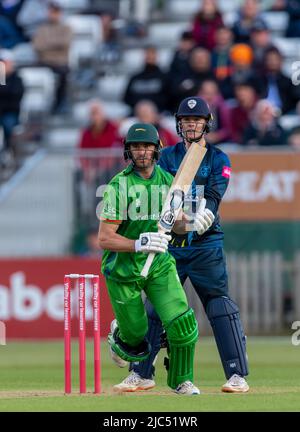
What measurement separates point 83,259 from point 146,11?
669 centimetres

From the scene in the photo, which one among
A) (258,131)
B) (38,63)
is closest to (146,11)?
(38,63)

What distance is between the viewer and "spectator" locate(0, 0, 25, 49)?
25969 millimetres

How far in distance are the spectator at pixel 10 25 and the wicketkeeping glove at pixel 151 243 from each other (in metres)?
14.7

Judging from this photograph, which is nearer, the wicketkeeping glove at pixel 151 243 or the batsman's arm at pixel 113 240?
the wicketkeeping glove at pixel 151 243

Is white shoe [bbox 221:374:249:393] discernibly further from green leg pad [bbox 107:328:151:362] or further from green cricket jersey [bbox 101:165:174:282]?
green cricket jersey [bbox 101:165:174:282]

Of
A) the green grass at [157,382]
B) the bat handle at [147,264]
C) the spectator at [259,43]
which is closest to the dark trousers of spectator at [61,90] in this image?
Result: the spectator at [259,43]

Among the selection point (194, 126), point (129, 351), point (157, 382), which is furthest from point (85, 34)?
point (129, 351)

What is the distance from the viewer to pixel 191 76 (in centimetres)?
2262

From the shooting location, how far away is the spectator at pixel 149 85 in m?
22.8

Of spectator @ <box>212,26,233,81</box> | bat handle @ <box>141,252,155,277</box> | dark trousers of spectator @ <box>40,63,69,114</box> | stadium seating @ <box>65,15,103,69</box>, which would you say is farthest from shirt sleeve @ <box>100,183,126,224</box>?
stadium seating @ <box>65,15,103,69</box>

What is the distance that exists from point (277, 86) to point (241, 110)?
2.93 ft

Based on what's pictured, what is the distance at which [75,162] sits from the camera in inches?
820

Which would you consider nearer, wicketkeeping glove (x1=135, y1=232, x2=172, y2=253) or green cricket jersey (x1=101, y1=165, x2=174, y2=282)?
wicketkeeping glove (x1=135, y1=232, x2=172, y2=253)

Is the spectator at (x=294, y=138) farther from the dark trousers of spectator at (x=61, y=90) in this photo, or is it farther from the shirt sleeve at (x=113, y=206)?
the shirt sleeve at (x=113, y=206)
